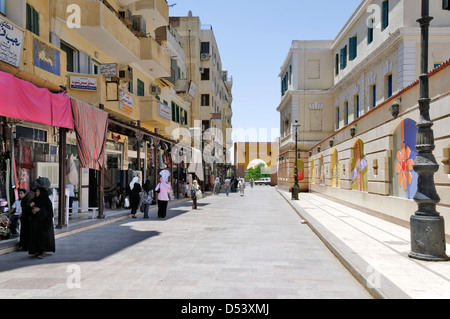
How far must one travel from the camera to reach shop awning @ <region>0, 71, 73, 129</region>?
861 cm

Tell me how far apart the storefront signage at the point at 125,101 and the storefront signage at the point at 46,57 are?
498 centimetres

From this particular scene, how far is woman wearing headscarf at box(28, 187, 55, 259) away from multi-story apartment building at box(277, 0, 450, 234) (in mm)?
8966

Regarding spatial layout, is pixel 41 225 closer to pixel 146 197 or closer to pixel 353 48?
pixel 146 197

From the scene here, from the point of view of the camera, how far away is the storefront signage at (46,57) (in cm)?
1186

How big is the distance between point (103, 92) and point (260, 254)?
35.3 ft

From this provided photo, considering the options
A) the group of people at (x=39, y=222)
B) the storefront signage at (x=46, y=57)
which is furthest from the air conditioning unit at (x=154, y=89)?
the group of people at (x=39, y=222)

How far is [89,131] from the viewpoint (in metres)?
12.5

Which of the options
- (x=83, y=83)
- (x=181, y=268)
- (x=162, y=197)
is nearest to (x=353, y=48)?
(x=162, y=197)

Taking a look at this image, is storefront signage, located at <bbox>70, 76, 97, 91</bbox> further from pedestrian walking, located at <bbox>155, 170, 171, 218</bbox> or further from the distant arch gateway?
the distant arch gateway

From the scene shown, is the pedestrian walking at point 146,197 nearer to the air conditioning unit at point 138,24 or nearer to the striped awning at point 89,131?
the striped awning at point 89,131

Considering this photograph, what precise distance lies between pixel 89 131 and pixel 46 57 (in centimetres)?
267

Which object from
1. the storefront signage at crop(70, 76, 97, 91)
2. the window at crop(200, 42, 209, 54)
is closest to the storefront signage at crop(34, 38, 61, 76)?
the storefront signage at crop(70, 76, 97, 91)

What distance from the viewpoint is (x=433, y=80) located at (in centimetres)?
1004

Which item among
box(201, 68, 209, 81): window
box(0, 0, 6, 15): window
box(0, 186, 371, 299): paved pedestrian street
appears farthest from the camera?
box(201, 68, 209, 81): window
